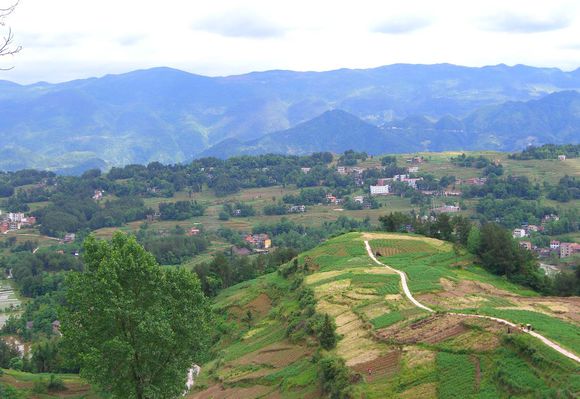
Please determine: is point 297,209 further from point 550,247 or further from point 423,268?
point 423,268

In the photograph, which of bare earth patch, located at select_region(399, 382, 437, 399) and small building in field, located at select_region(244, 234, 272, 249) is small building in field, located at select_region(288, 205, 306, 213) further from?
bare earth patch, located at select_region(399, 382, 437, 399)

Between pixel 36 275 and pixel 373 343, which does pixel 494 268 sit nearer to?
pixel 373 343

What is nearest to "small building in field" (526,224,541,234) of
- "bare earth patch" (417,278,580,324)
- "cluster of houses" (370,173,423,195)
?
"cluster of houses" (370,173,423,195)

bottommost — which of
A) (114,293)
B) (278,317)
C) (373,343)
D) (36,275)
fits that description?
(36,275)

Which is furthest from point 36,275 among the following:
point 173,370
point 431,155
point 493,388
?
point 431,155

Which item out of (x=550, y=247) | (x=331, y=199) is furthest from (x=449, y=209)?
(x=550, y=247)

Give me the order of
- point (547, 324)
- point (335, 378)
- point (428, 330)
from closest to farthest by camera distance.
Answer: point (335, 378) → point (547, 324) → point (428, 330)
